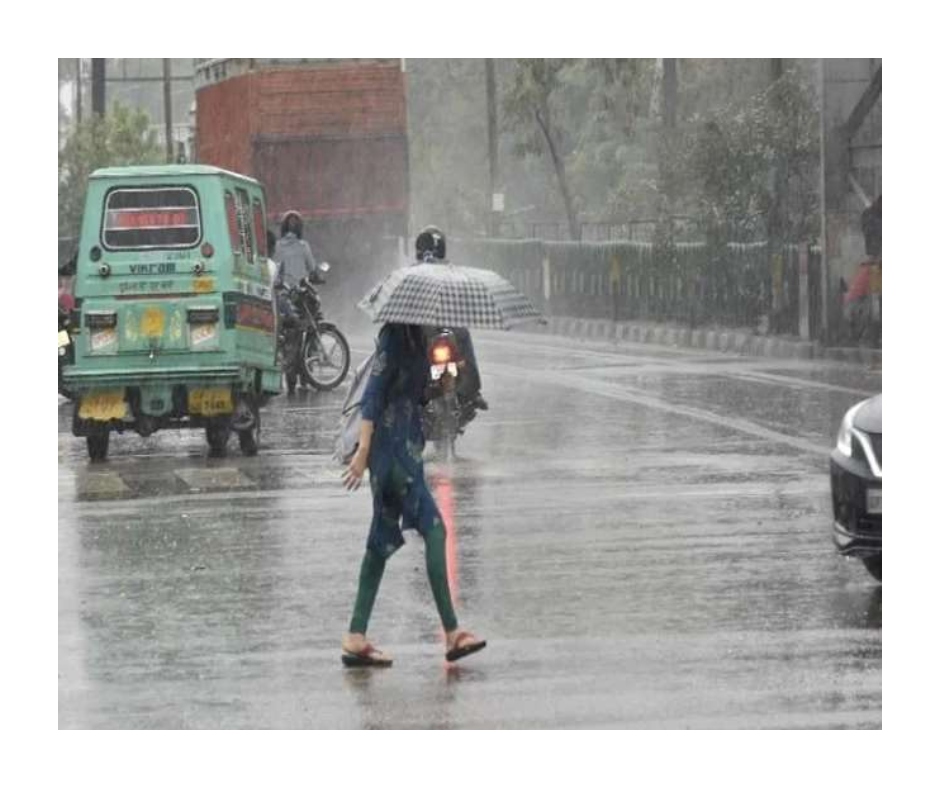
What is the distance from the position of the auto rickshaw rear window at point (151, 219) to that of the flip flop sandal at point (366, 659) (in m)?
9.69

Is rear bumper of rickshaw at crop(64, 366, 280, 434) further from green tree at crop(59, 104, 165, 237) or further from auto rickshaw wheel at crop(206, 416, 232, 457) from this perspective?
green tree at crop(59, 104, 165, 237)

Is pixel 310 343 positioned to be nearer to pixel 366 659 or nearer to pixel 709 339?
pixel 709 339

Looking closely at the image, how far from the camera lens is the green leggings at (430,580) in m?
10.7

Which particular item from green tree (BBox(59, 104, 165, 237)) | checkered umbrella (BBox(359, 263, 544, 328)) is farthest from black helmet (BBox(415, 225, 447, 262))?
green tree (BBox(59, 104, 165, 237))

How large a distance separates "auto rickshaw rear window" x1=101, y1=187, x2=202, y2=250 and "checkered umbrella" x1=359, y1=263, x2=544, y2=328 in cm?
948

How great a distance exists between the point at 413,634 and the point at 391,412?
4.28 feet

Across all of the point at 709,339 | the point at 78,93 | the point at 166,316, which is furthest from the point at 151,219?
the point at 78,93

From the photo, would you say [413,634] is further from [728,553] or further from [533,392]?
[533,392]

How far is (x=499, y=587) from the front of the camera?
12961 millimetres

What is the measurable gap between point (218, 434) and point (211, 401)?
28 centimetres

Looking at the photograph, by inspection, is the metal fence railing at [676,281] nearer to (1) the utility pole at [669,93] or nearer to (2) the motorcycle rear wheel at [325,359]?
(1) the utility pole at [669,93]
